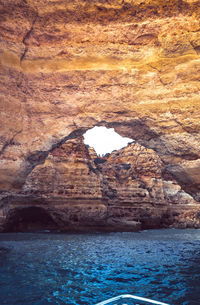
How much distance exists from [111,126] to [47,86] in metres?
2.55

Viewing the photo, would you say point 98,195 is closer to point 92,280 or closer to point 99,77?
point 99,77

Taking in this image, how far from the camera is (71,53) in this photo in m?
8.69

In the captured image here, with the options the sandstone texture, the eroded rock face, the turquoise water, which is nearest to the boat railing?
the turquoise water

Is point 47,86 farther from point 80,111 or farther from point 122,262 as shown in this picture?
point 122,262

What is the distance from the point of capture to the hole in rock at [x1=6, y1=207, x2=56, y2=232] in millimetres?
25777

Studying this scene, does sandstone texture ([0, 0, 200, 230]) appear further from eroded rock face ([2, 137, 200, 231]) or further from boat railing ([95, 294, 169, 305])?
eroded rock face ([2, 137, 200, 231])

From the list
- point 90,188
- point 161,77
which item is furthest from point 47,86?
point 90,188

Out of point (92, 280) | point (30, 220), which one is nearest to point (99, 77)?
point (92, 280)

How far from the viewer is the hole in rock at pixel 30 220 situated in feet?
84.6

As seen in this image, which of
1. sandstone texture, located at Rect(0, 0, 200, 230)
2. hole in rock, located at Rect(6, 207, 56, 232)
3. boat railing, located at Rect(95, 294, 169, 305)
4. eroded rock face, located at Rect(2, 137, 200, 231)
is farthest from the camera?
eroded rock face, located at Rect(2, 137, 200, 231)

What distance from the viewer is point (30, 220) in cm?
2862

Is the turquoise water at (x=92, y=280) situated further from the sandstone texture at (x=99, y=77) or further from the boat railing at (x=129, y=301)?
the sandstone texture at (x=99, y=77)

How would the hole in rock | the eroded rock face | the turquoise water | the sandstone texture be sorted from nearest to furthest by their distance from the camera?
the turquoise water
the sandstone texture
the hole in rock
the eroded rock face

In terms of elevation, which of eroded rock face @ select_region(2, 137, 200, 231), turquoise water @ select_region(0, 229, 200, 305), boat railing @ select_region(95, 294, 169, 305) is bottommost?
turquoise water @ select_region(0, 229, 200, 305)
